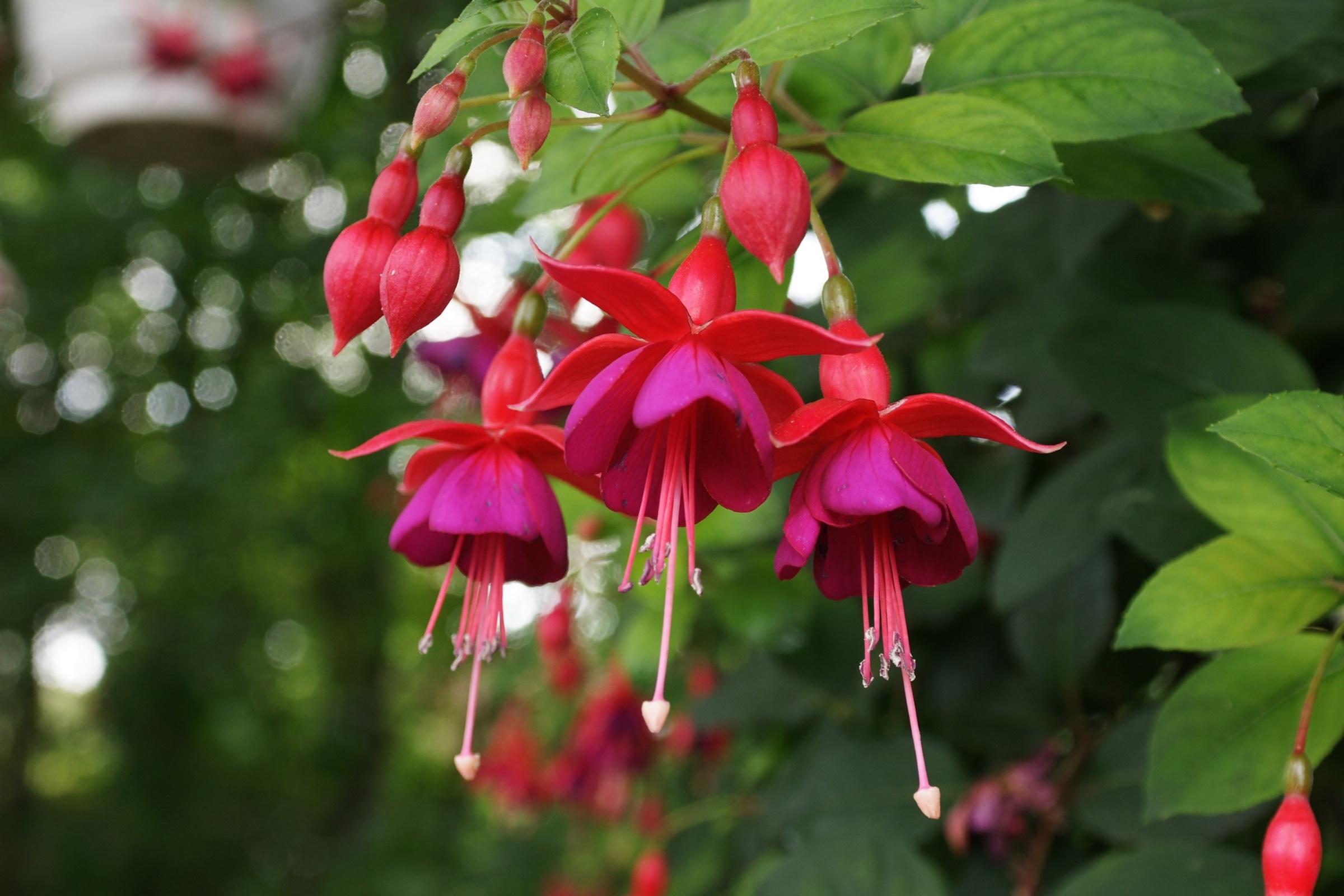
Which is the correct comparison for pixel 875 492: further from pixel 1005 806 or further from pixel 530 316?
pixel 1005 806

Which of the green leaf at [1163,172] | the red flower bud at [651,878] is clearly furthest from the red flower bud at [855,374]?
the red flower bud at [651,878]

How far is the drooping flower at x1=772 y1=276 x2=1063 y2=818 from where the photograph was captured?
0.38 m

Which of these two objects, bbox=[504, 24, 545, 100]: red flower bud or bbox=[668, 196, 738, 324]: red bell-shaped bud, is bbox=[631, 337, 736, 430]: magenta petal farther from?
bbox=[504, 24, 545, 100]: red flower bud

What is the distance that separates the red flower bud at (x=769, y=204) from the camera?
0.40m

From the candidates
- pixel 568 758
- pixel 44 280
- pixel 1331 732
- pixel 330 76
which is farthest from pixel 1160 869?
pixel 44 280

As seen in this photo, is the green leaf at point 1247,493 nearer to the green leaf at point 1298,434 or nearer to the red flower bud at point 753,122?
the green leaf at point 1298,434

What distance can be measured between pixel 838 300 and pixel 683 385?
0.36 ft

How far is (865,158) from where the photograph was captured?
0.48 m

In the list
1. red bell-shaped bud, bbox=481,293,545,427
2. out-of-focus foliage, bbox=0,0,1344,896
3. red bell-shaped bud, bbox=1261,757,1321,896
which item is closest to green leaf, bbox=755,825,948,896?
out-of-focus foliage, bbox=0,0,1344,896

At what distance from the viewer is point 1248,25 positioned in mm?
598

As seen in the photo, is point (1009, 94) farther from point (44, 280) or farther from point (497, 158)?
point (44, 280)

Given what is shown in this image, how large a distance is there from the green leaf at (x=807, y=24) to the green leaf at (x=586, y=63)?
0.22 ft

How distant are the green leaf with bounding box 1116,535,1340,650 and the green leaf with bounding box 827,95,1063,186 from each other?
0.73ft

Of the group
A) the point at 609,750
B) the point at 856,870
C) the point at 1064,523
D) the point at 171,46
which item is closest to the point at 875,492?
the point at 1064,523
